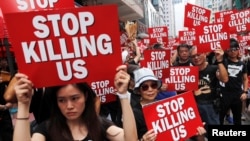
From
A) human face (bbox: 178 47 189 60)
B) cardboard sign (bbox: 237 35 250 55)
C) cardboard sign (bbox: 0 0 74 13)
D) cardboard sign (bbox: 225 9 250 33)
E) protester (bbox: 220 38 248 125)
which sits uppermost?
cardboard sign (bbox: 0 0 74 13)

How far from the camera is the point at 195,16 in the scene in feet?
27.1

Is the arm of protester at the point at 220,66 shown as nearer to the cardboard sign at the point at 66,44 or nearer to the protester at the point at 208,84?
the protester at the point at 208,84

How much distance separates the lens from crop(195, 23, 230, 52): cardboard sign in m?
5.77

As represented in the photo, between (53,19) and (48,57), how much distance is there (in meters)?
0.25

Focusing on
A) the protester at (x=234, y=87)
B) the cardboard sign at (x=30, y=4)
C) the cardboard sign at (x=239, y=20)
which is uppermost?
the cardboard sign at (x=30, y=4)

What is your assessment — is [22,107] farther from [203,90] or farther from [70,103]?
[203,90]

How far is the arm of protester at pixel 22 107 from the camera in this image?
224 cm

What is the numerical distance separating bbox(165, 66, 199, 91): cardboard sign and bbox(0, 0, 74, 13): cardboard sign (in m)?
1.96

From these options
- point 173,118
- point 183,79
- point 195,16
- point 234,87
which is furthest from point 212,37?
point 173,118

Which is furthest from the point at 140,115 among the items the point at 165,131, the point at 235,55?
the point at 235,55

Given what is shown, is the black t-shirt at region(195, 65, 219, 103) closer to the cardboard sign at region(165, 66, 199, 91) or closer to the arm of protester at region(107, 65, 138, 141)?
the cardboard sign at region(165, 66, 199, 91)

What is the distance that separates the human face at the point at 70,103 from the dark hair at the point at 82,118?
2.2 inches

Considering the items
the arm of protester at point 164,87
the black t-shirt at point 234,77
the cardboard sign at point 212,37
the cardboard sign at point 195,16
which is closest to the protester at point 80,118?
the arm of protester at point 164,87

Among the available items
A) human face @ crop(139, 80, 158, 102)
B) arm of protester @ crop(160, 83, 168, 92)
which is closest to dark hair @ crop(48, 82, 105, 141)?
human face @ crop(139, 80, 158, 102)
